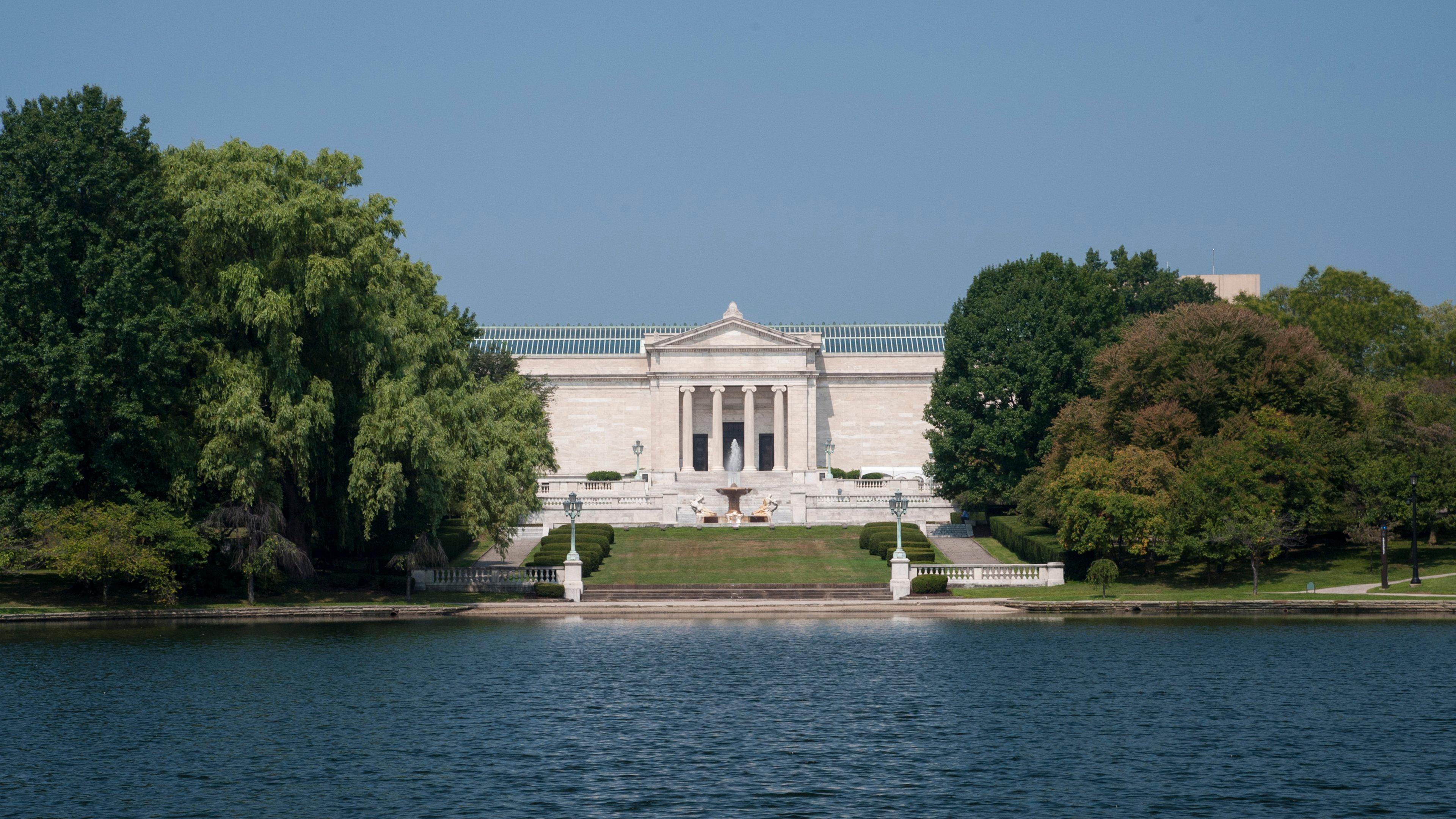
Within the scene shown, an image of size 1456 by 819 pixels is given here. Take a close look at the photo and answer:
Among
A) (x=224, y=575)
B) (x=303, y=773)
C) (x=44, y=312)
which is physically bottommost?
(x=303, y=773)

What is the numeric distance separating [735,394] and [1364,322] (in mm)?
43454

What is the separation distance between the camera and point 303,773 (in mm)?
24359

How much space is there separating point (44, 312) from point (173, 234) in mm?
4733

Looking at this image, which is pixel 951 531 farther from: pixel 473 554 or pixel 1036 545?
pixel 473 554

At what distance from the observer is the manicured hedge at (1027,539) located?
5859 centimetres

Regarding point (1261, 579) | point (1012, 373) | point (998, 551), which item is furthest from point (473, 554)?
point (1261, 579)

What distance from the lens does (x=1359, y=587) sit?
52219 millimetres

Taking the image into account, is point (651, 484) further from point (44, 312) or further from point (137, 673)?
point (137, 673)

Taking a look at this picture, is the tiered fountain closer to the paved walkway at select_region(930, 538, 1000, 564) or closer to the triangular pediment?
the triangular pediment

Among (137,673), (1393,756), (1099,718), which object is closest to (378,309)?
(137,673)

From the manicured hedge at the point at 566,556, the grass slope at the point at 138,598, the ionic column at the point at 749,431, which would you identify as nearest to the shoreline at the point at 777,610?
the grass slope at the point at 138,598

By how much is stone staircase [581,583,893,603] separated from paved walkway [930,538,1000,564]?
10.1 metres

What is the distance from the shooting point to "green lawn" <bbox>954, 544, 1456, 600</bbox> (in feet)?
169

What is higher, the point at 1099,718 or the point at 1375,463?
the point at 1375,463
